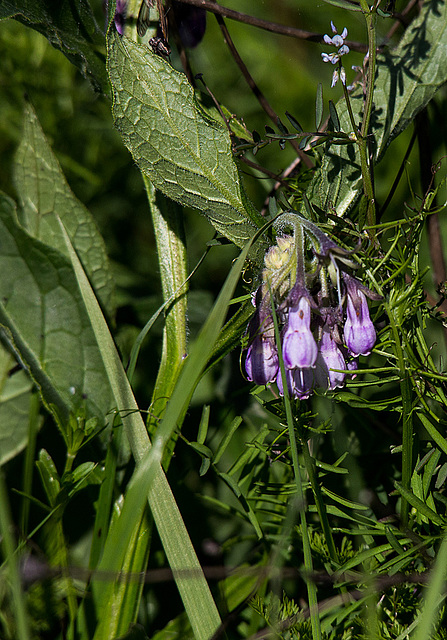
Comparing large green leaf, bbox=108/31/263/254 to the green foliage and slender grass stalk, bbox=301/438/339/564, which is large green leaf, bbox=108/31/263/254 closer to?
the green foliage

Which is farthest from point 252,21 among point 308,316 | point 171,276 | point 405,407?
point 405,407

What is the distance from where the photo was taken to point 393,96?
90cm

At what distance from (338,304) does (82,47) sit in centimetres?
60

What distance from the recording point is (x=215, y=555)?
1.03 m

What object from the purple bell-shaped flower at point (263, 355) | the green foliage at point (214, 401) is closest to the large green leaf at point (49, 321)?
the green foliage at point (214, 401)

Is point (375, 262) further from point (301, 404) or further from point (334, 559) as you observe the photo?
point (334, 559)

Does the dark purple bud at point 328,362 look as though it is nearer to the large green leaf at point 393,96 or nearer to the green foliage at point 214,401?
the green foliage at point 214,401

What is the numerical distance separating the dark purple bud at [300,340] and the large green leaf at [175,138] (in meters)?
0.21

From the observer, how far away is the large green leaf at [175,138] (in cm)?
77

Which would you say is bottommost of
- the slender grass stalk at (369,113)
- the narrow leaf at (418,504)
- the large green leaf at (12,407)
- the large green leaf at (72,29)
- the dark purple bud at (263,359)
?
the narrow leaf at (418,504)

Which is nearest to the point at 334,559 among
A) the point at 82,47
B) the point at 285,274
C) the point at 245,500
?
the point at 245,500

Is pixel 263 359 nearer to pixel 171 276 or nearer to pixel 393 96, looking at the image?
pixel 171 276

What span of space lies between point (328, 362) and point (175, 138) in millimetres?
379

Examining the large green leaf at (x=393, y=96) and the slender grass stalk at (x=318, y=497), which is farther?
the large green leaf at (x=393, y=96)
